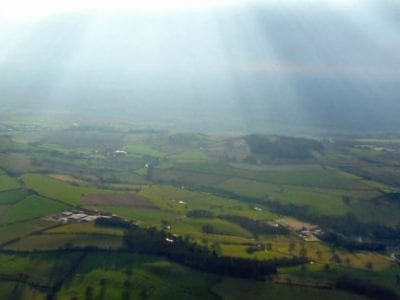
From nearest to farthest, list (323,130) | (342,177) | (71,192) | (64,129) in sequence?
(71,192) → (342,177) → (64,129) → (323,130)

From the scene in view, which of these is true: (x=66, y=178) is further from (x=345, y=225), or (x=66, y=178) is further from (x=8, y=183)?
(x=345, y=225)

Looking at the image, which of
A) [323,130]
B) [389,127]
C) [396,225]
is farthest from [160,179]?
[389,127]

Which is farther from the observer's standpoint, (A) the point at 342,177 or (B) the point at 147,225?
(A) the point at 342,177

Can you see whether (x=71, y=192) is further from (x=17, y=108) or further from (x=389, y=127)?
(x=389, y=127)

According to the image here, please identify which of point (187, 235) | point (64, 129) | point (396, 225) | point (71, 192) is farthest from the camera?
point (64, 129)

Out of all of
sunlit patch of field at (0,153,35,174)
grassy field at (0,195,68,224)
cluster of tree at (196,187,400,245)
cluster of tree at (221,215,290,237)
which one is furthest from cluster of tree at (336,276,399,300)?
sunlit patch of field at (0,153,35,174)

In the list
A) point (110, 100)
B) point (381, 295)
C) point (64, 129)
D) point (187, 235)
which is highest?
point (110, 100)

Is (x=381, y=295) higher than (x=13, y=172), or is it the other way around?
(x=13, y=172)

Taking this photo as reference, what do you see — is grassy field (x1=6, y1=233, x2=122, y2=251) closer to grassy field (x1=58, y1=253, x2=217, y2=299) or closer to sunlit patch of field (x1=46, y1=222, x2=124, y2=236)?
sunlit patch of field (x1=46, y1=222, x2=124, y2=236)
